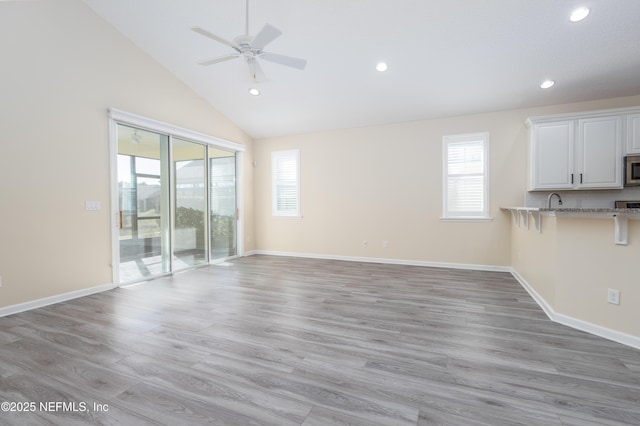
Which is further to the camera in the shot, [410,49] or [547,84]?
[547,84]

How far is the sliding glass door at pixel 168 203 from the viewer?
14.9 feet

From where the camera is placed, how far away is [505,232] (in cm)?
516

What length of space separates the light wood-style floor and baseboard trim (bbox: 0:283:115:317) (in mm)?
150

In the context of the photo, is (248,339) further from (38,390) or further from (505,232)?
(505,232)

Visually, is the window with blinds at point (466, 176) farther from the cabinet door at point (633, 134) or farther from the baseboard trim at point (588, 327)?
the baseboard trim at point (588, 327)

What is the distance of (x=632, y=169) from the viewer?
4.04 m

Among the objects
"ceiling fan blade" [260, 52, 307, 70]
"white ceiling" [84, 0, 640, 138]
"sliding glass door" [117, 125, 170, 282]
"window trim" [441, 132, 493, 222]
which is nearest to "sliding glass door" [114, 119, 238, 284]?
"sliding glass door" [117, 125, 170, 282]

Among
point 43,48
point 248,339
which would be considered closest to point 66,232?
point 43,48

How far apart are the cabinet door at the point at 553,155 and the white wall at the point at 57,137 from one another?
6187 mm

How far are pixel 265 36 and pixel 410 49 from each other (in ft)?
7.14

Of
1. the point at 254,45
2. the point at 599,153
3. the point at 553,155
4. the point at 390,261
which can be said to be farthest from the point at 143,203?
the point at 599,153

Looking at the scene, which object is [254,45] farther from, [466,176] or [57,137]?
[466,176]

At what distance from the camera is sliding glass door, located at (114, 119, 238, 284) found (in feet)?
14.9

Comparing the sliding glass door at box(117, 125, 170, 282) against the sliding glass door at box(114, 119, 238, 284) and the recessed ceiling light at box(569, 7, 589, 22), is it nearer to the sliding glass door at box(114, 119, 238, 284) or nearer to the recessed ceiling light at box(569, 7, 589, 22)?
the sliding glass door at box(114, 119, 238, 284)
